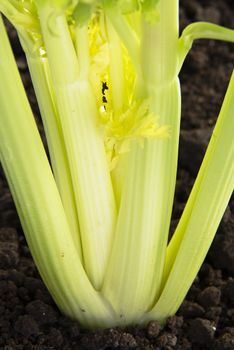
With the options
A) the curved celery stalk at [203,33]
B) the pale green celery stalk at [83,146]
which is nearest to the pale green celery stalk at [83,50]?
the pale green celery stalk at [83,146]

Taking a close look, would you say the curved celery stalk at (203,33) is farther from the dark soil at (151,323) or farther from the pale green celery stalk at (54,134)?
the dark soil at (151,323)

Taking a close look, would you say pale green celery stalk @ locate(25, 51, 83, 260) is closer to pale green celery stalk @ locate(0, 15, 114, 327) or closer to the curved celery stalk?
pale green celery stalk @ locate(0, 15, 114, 327)

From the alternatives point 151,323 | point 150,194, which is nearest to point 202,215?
point 150,194

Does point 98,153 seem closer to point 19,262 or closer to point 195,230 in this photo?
point 195,230

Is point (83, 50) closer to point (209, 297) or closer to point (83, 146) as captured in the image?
point (83, 146)

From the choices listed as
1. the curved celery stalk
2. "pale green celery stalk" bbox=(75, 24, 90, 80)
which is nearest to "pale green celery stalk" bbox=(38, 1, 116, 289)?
"pale green celery stalk" bbox=(75, 24, 90, 80)

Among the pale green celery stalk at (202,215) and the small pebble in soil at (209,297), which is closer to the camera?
the pale green celery stalk at (202,215)

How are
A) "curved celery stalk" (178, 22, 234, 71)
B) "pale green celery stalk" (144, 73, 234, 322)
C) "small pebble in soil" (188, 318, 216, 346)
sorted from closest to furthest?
"curved celery stalk" (178, 22, 234, 71), "pale green celery stalk" (144, 73, 234, 322), "small pebble in soil" (188, 318, 216, 346)
